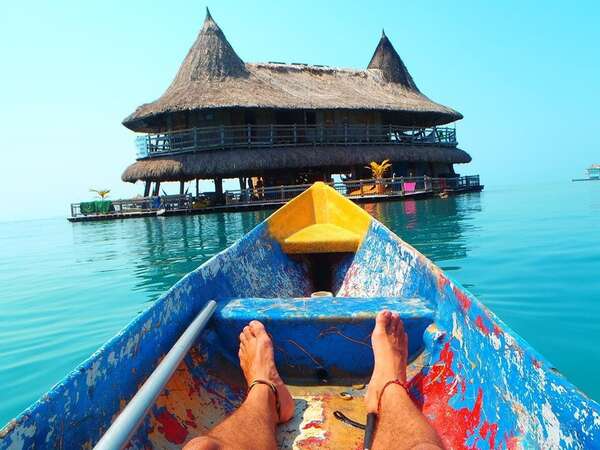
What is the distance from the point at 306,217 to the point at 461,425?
9.88 ft

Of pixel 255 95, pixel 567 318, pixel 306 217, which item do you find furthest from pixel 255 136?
pixel 567 318

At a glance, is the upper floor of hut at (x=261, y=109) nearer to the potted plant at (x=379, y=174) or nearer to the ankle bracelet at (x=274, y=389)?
the potted plant at (x=379, y=174)

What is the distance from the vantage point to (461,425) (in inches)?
63.5

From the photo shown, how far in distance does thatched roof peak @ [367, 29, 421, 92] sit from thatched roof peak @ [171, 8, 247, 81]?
8504 millimetres

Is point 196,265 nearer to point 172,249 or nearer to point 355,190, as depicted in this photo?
point 172,249

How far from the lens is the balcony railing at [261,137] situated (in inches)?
693

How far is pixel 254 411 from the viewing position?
63.5 inches

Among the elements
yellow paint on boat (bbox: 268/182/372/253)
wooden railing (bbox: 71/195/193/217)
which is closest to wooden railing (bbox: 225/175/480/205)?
wooden railing (bbox: 71/195/193/217)

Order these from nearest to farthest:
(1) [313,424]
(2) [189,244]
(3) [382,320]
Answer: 1. (1) [313,424]
2. (3) [382,320]
3. (2) [189,244]

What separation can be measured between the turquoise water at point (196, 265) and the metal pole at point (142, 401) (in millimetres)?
1707

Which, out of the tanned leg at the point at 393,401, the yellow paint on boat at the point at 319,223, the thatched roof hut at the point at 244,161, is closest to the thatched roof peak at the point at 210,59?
the thatched roof hut at the point at 244,161

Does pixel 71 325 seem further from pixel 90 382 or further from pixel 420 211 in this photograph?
pixel 420 211

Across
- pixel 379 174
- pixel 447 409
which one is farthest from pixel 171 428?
pixel 379 174

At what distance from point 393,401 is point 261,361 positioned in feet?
1.88
